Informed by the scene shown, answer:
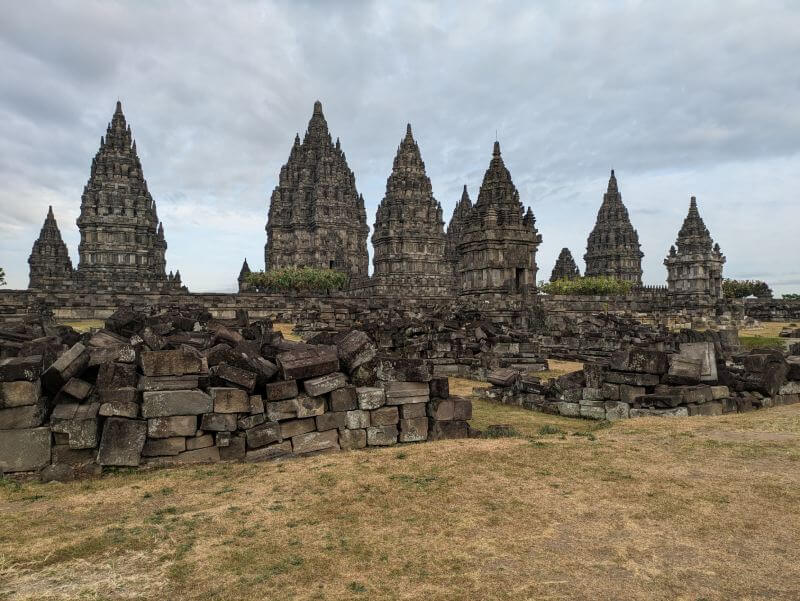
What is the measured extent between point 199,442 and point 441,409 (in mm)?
3537

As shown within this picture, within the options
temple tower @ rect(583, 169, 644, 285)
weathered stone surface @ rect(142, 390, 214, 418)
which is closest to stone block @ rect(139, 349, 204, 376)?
weathered stone surface @ rect(142, 390, 214, 418)

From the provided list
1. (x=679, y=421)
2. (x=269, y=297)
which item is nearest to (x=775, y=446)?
(x=679, y=421)

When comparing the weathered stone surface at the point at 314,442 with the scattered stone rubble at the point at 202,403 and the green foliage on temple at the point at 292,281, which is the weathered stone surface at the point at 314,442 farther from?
the green foliage on temple at the point at 292,281

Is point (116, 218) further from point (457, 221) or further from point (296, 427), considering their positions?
point (296, 427)

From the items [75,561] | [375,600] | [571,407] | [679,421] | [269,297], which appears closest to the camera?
[375,600]

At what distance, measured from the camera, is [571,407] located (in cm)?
1047

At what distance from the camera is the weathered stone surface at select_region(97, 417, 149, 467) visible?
6.49 m

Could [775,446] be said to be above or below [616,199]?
below

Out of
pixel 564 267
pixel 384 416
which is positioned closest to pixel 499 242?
pixel 384 416

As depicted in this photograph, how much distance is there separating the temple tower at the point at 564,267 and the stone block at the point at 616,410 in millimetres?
53950

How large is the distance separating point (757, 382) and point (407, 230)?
46028 millimetres

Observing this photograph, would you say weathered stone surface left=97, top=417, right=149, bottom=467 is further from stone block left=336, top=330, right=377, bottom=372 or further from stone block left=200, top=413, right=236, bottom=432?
stone block left=336, top=330, right=377, bottom=372

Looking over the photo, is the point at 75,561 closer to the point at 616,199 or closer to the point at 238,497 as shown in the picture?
the point at 238,497

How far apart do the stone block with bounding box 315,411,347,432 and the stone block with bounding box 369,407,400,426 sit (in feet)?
1.44
